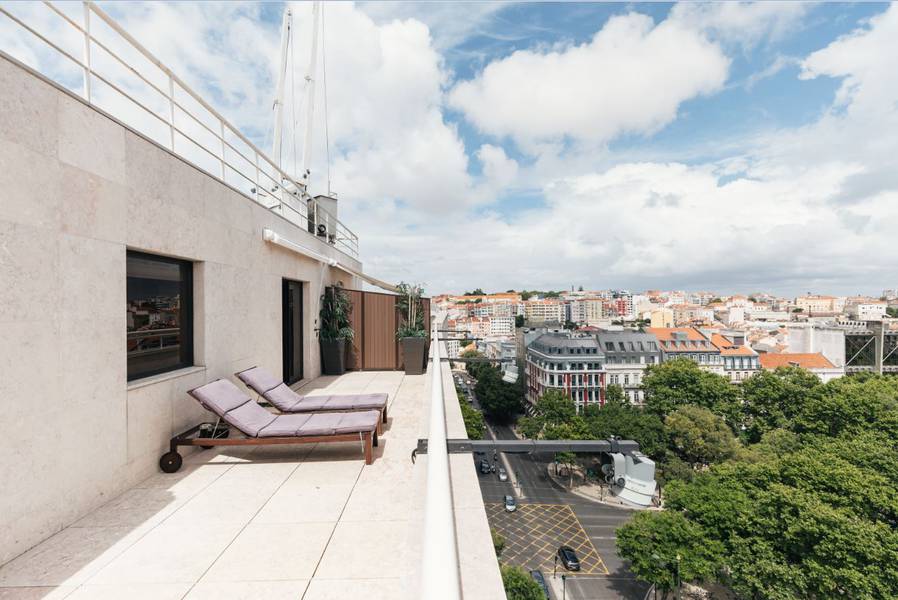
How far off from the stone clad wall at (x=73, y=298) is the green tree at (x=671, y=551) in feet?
66.9

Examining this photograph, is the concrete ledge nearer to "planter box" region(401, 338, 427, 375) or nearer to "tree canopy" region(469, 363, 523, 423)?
"planter box" region(401, 338, 427, 375)

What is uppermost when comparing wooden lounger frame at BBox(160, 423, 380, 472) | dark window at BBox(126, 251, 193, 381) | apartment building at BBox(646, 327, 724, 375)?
dark window at BBox(126, 251, 193, 381)

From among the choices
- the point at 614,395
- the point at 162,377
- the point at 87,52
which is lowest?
the point at 614,395

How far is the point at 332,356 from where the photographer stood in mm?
8453

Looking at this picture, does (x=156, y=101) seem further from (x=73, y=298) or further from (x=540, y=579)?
(x=540, y=579)

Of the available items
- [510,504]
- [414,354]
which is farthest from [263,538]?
[510,504]

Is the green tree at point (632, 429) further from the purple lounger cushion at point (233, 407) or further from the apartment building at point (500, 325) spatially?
the apartment building at point (500, 325)

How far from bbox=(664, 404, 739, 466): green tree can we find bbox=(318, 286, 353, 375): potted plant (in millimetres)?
33637

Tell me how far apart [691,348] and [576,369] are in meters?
17.8

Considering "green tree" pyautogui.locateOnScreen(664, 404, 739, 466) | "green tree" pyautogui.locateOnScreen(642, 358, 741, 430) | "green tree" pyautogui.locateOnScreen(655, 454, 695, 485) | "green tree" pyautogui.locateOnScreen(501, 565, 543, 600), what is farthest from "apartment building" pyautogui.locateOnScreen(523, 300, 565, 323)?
"green tree" pyautogui.locateOnScreen(501, 565, 543, 600)

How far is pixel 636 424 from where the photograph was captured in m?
34.1

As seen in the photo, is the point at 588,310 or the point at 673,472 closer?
the point at 673,472

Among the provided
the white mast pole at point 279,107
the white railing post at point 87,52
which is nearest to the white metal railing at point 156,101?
the white railing post at point 87,52

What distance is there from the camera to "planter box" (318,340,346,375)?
8.42 meters
